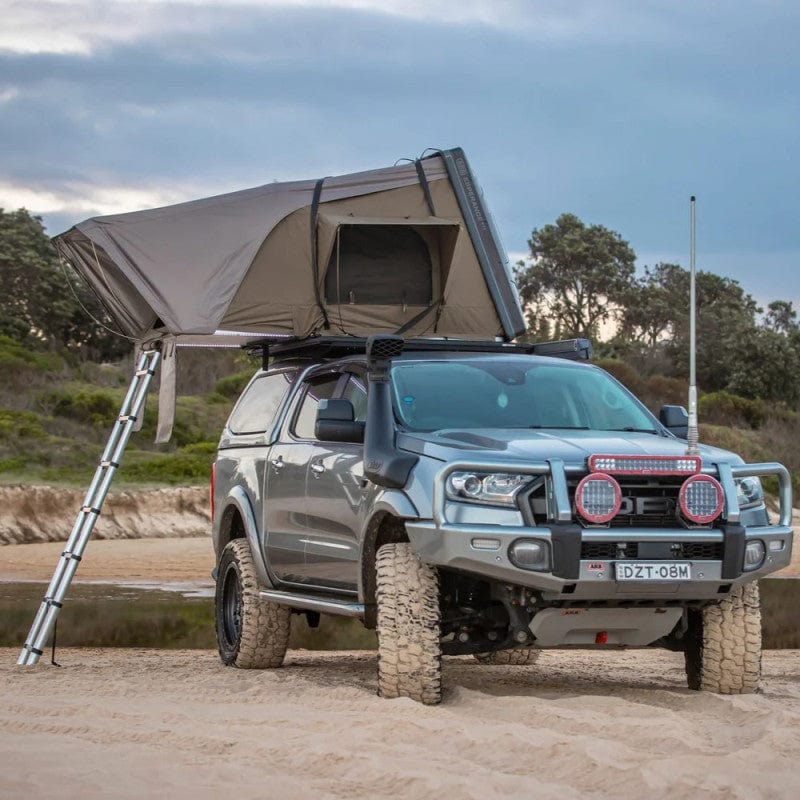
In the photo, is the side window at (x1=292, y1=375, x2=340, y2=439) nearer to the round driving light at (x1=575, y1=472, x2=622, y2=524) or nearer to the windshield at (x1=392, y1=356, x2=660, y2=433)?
the windshield at (x1=392, y1=356, x2=660, y2=433)

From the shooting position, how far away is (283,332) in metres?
11.4

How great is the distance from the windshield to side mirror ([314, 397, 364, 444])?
286 millimetres

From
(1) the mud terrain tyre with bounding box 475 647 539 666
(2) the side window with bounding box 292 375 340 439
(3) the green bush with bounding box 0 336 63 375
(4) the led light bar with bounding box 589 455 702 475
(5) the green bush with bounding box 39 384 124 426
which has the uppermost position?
(3) the green bush with bounding box 0 336 63 375

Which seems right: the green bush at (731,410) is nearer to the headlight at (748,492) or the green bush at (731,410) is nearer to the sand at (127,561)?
the sand at (127,561)

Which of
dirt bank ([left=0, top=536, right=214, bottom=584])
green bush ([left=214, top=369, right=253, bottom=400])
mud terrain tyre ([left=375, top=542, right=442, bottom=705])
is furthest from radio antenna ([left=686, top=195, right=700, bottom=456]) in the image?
green bush ([left=214, top=369, right=253, bottom=400])

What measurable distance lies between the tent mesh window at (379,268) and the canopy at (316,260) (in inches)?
0.4

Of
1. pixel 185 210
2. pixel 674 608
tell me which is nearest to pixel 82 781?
pixel 674 608

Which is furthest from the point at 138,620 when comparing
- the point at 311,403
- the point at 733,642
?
the point at 733,642

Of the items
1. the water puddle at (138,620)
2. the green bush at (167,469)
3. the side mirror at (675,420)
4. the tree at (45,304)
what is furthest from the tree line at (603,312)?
the side mirror at (675,420)

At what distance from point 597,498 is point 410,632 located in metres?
1.18

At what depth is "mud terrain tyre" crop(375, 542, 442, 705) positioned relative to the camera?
802cm

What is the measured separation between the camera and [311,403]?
10164mm

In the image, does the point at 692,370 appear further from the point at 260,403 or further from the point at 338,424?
the point at 260,403

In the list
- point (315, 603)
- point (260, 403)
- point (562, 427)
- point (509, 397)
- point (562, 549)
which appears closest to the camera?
point (562, 549)
